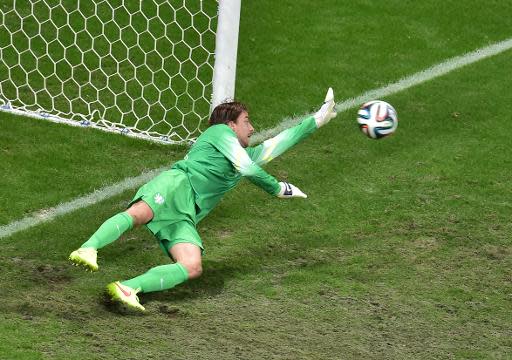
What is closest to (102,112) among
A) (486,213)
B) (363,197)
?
(363,197)

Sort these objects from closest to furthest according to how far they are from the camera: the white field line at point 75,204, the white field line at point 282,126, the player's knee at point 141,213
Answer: the player's knee at point 141,213 → the white field line at point 75,204 → the white field line at point 282,126

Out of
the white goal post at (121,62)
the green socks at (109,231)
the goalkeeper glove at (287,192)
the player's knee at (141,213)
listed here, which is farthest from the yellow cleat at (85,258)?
the white goal post at (121,62)

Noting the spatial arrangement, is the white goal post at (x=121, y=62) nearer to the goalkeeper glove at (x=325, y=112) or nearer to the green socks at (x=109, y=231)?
the goalkeeper glove at (x=325, y=112)

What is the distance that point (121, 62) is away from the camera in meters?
10.6

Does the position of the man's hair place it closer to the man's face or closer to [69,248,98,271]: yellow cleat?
the man's face

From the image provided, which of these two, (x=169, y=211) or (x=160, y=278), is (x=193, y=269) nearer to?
(x=160, y=278)

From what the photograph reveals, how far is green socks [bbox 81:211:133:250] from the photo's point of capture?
22.3 feet

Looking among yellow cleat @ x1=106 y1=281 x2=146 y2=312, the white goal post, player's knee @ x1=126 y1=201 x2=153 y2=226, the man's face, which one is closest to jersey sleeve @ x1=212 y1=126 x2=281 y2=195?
the man's face

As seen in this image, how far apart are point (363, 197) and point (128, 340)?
9.63 feet

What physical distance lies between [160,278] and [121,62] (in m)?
4.15

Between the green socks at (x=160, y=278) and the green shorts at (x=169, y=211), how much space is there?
0.82ft

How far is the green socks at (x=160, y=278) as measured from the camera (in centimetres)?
678

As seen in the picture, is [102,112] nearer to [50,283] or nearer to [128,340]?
[50,283]

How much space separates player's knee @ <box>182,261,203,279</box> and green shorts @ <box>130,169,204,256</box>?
0.54 feet
